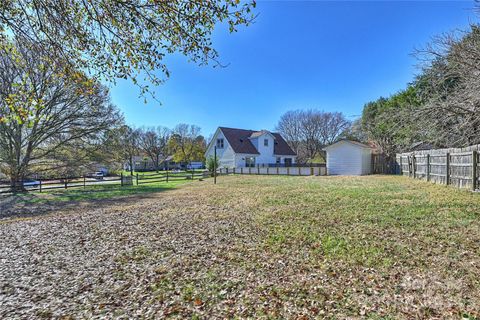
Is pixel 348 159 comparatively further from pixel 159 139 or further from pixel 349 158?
pixel 159 139

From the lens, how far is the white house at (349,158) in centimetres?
2266

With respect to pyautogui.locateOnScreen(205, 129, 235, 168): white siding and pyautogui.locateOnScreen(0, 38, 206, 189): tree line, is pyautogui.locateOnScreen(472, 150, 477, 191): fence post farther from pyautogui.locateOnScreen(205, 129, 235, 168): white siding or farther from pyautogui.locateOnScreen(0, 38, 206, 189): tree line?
pyautogui.locateOnScreen(205, 129, 235, 168): white siding

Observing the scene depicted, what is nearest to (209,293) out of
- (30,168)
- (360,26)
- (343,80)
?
(360,26)

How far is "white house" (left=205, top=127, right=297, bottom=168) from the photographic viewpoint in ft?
95.1

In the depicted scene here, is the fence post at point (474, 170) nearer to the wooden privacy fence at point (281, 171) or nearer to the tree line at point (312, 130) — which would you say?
the wooden privacy fence at point (281, 171)

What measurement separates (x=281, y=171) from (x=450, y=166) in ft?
51.5

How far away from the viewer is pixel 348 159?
75.7 ft

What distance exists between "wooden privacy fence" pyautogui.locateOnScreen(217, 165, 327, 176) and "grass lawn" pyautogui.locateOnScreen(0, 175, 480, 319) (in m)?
17.0

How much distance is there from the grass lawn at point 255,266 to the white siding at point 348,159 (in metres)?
16.4

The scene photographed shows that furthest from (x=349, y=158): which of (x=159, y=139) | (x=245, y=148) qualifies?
(x=159, y=139)

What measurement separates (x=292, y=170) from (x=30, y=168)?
66.7 feet

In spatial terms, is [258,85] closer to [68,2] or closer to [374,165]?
[374,165]

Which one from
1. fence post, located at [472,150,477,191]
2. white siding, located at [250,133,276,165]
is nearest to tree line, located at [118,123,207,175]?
white siding, located at [250,133,276,165]

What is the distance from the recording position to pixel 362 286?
3.09m
